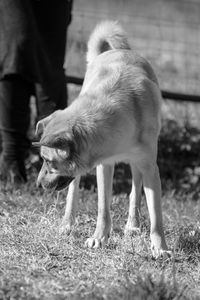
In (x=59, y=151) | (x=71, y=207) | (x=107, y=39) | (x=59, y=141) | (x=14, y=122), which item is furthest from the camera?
(x=14, y=122)

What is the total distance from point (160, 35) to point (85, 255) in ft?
15.4

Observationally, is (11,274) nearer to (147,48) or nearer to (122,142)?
(122,142)

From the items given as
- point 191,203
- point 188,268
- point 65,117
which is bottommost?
point 191,203

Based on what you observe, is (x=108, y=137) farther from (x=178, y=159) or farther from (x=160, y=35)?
(x=160, y=35)

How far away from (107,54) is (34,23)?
850 mm

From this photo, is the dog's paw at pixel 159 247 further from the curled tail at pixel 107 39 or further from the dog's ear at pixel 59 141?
the curled tail at pixel 107 39

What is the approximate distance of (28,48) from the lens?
16.2ft

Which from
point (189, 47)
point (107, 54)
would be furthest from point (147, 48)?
point (107, 54)

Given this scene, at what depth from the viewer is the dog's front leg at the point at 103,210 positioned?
3838 mm

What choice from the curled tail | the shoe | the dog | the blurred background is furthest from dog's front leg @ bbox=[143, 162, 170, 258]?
the blurred background

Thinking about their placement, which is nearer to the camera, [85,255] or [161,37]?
[85,255]

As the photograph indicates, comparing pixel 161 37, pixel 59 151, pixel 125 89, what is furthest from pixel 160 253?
pixel 161 37

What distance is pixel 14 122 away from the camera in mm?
5133

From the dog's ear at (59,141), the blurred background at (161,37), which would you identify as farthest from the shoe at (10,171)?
the blurred background at (161,37)
